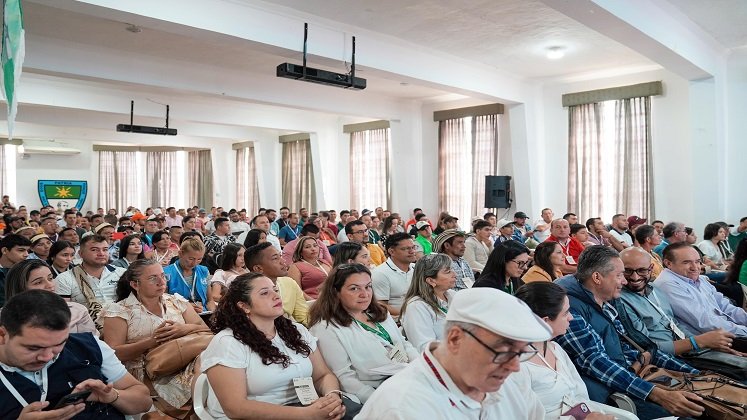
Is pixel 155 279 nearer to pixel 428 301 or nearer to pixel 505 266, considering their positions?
pixel 428 301

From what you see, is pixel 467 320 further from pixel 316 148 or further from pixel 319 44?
pixel 316 148

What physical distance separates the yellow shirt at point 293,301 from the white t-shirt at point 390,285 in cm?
71

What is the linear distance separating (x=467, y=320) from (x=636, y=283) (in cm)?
251

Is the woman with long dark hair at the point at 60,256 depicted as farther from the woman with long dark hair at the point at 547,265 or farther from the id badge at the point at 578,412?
the id badge at the point at 578,412

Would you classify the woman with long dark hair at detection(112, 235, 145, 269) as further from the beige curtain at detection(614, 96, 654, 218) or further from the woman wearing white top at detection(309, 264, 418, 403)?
the beige curtain at detection(614, 96, 654, 218)

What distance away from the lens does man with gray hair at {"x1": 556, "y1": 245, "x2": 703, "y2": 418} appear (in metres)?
2.50

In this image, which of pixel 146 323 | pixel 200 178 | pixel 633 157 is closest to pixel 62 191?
pixel 200 178

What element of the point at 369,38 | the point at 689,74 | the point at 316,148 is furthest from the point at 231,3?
the point at 316,148

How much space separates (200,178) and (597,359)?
1801 centimetres

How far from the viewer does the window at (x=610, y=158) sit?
9.59 meters

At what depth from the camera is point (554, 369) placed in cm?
232

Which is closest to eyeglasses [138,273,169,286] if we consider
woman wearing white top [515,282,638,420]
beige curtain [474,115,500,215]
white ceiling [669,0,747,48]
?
woman wearing white top [515,282,638,420]

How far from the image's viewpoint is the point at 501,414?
1547 millimetres

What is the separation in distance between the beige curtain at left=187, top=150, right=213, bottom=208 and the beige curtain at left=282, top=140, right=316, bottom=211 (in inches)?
154
